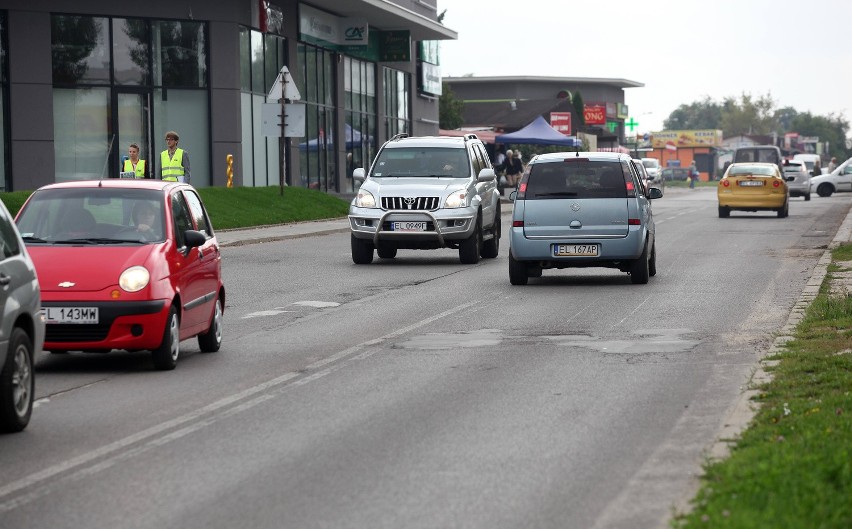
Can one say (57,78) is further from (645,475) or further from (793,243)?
(645,475)

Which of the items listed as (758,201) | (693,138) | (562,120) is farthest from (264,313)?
(693,138)

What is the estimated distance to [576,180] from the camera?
20031 mm

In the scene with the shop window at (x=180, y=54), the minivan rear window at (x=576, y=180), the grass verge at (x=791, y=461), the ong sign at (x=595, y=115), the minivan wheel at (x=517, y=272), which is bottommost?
the grass verge at (x=791, y=461)

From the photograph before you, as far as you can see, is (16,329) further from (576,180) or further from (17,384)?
(576,180)

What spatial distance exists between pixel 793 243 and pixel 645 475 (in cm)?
2243

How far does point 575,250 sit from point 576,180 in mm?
956

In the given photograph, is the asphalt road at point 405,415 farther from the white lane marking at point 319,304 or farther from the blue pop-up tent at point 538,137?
the blue pop-up tent at point 538,137

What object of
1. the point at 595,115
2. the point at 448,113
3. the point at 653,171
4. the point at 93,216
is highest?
the point at 595,115

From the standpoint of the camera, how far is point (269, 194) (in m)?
41.7

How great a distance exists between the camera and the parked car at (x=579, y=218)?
19.6m

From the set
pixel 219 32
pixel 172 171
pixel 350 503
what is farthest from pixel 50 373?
pixel 219 32

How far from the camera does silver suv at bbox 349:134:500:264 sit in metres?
24.0

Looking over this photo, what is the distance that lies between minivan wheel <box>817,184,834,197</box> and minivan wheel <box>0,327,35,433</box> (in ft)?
205

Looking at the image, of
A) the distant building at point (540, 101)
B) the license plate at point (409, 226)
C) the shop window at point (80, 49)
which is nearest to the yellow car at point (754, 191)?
the shop window at point (80, 49)
